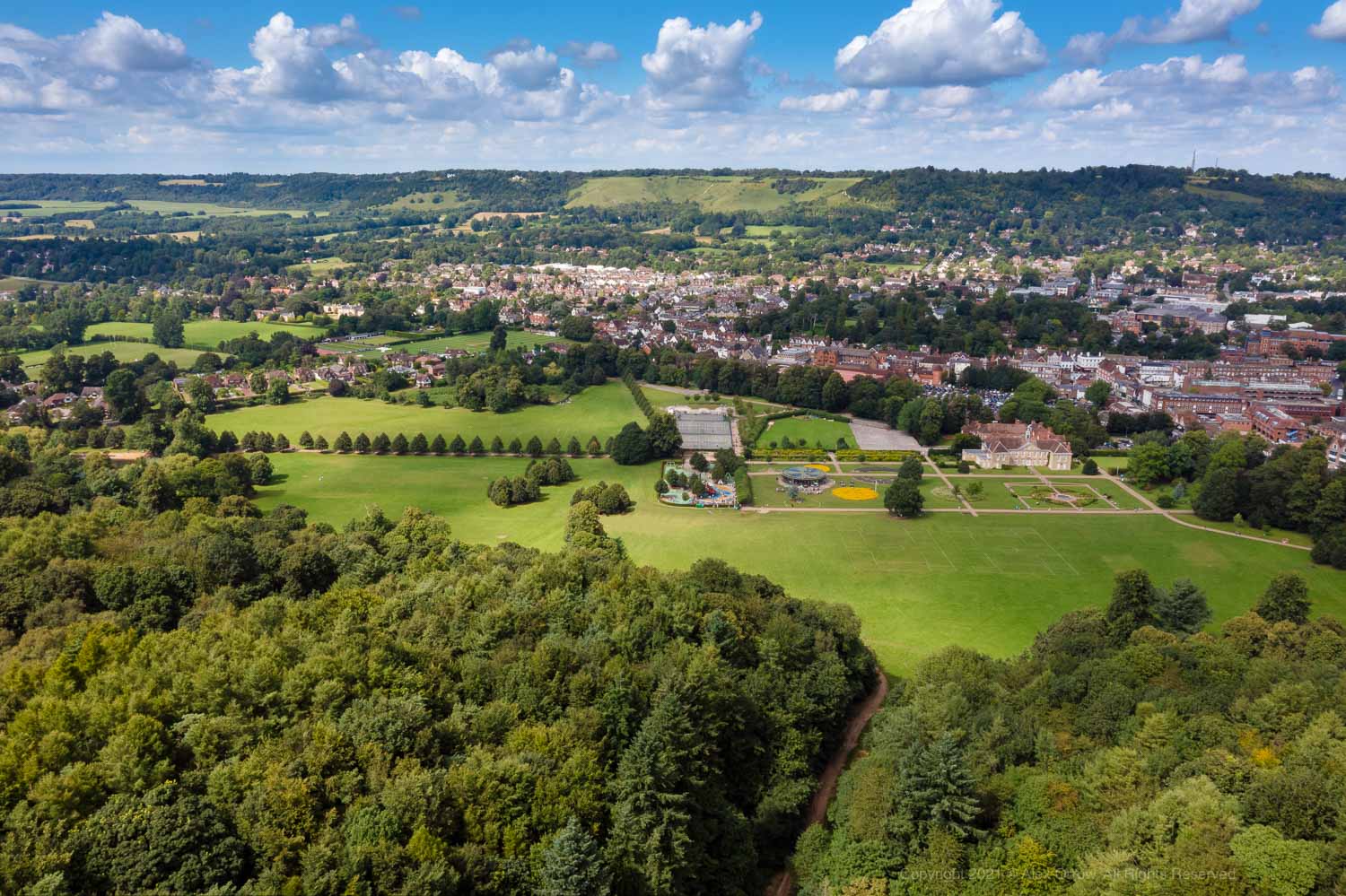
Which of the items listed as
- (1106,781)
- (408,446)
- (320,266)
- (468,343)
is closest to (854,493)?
(408,446)

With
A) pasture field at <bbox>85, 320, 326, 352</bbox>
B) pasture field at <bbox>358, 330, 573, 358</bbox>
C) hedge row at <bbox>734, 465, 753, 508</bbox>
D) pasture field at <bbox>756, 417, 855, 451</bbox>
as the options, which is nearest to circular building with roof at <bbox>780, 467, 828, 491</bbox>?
hedge row at <bbox>734, 465, 753, 508</bbox>

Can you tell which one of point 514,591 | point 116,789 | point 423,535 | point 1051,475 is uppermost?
point 116,789

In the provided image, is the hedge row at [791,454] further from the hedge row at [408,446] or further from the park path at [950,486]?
the hedge row at [408,446]

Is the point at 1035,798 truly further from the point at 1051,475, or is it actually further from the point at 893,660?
the point at 1051,475

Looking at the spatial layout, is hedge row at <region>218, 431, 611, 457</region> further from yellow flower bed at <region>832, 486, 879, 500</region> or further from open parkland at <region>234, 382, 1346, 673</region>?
yellow flower bed at <region>832, 486, 879, 500</region>

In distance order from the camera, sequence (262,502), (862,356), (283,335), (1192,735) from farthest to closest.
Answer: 1. (283,335)
2. (862,356)
3. (262,502)
4. (1192,735)

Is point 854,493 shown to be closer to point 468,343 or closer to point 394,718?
point 394,718

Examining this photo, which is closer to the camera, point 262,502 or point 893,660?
point 893,660

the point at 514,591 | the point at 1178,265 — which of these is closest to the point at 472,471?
the point at 514,591

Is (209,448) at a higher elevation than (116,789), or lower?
lower
